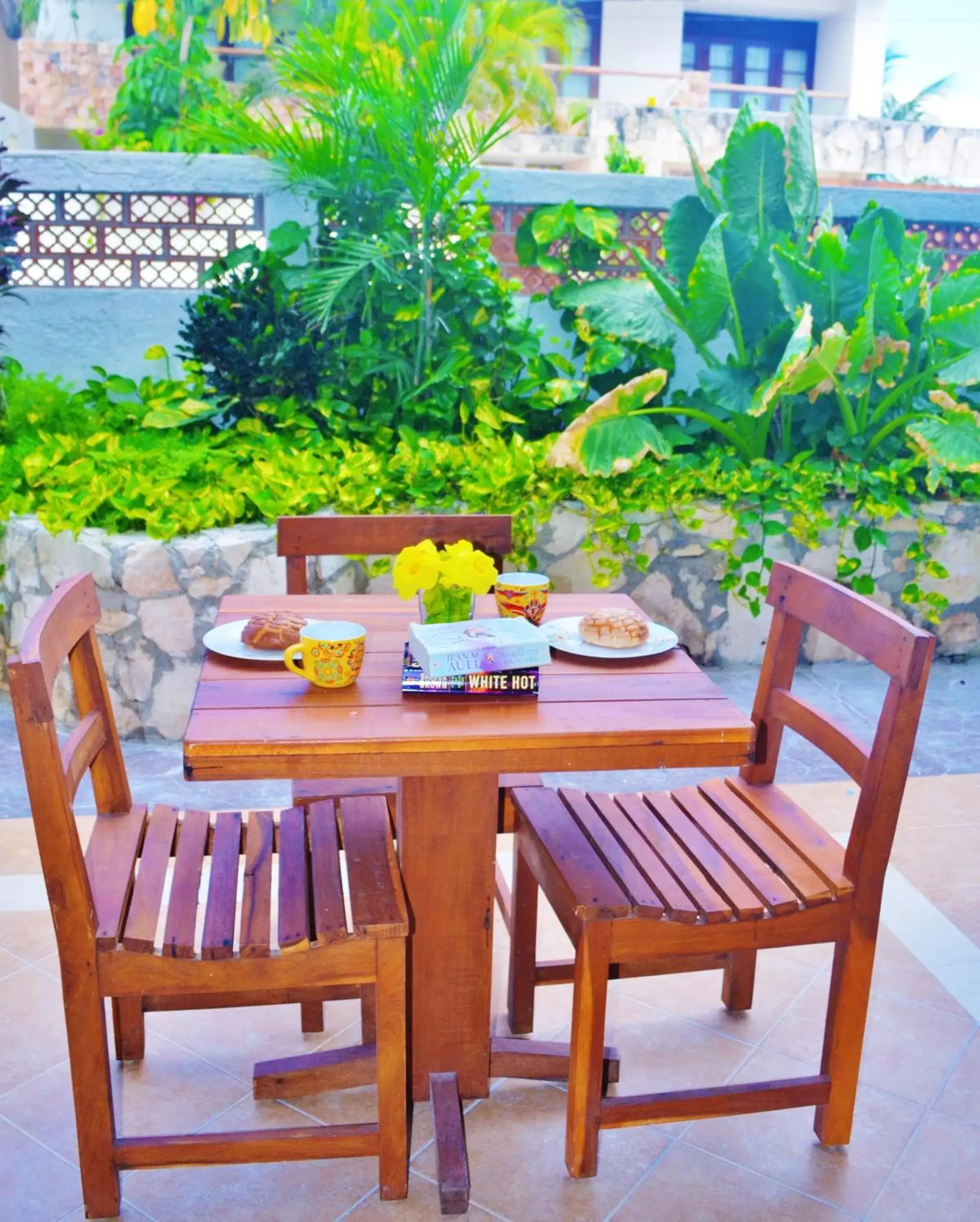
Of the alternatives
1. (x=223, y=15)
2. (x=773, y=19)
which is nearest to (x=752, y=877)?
(x=223, y=15)

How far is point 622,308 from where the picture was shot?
16.1 ft

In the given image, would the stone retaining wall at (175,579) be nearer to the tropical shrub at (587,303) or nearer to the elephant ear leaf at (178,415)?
the tropical shrub at (587,303)

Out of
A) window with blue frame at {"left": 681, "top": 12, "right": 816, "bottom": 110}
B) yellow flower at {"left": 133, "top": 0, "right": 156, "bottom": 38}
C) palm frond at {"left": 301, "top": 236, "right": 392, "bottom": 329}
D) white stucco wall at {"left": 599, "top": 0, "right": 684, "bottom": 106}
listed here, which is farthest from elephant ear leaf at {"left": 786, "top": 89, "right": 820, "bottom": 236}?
window with blue frame at {"left": 681, "top": 12, "right": 816, "bottom": 110}

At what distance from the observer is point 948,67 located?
64.2 feet

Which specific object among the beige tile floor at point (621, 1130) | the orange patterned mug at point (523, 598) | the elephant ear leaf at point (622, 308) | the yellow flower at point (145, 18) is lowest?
the beige tile floor at point (621, 1130)

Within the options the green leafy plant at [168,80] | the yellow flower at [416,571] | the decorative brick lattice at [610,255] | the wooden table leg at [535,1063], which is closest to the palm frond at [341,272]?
the decorative brick lattice at [610,255]

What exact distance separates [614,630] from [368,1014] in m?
0.86

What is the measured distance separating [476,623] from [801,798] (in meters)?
1.92

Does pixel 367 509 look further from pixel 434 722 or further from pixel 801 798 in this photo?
pixel 434 722

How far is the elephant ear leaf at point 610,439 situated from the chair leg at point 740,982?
2.34 meters

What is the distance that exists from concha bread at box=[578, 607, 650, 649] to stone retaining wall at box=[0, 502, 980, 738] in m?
2.09

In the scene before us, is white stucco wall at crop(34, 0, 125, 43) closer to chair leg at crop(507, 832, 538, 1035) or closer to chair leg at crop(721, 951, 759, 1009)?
chair leg at crop(507, 832, 538, 1035)

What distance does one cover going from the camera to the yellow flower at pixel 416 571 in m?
1.93

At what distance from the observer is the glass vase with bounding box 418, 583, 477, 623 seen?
6.52ft
